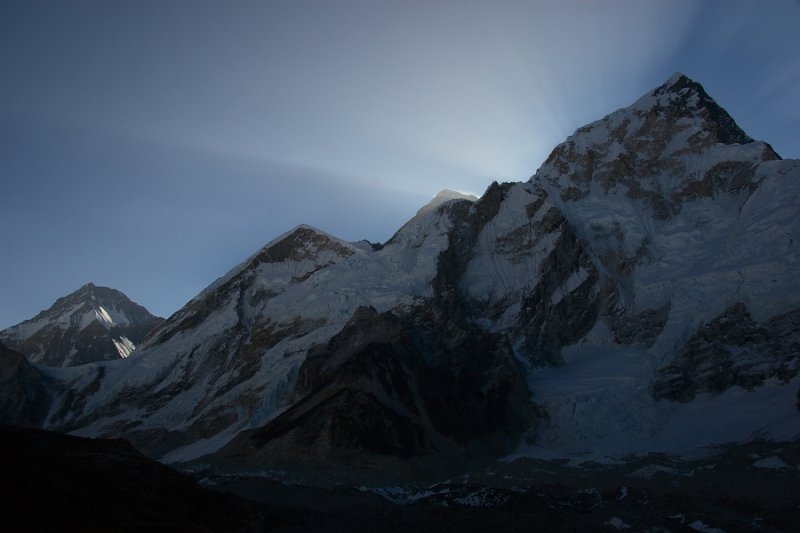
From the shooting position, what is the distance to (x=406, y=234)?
15150 cm

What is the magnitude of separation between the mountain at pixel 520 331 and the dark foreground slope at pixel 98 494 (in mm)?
31454

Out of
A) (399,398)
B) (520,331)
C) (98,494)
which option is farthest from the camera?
(520,331)

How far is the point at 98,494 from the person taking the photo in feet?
131

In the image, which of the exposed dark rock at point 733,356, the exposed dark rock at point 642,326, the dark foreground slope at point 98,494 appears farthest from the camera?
the exposed dark rock at point 642,326

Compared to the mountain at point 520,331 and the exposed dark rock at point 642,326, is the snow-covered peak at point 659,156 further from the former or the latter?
the exposed dark rock at point 642,326

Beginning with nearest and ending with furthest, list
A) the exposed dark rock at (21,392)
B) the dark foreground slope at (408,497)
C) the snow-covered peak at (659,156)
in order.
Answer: the dark foreground slope at (408,497) < the snow-covered peak at (659,156) < the exposed dark rock at (21,392)

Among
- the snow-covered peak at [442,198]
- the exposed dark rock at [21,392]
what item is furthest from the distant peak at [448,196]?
the exposed dark rock at [21,392]

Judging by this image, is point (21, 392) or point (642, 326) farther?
point (21, 392)

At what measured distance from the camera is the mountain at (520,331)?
90.0 metres

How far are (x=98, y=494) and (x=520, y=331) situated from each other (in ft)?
293

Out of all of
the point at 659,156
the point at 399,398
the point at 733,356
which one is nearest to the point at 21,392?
the point at 399,398

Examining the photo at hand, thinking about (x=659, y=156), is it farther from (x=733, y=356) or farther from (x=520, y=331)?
(x=733, y=356)

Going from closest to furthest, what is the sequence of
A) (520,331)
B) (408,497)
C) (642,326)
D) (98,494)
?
1. (98,494)
2. (408,497)
3. (642,326)
4. (520,331)

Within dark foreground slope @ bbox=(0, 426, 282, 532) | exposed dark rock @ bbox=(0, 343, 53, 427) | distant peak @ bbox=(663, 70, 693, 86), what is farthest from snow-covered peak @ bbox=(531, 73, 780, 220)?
exposed dark rock @ bbox=(0, 343, 53, 427)
